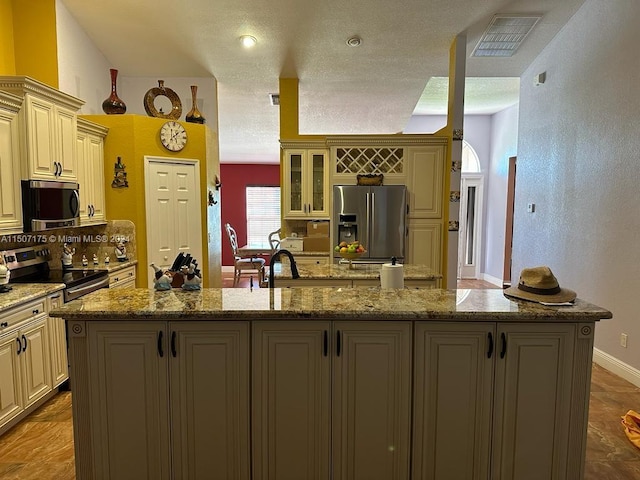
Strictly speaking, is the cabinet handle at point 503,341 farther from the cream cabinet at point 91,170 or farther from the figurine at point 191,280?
the cream cabinet at point 91,170

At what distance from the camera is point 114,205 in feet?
13.8

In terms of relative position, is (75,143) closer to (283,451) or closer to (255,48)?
(255,48)

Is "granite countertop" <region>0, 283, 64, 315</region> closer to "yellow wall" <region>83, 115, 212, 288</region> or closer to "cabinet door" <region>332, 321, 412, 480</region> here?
"yellow wall" <region>83, 115, 212, 288</region>

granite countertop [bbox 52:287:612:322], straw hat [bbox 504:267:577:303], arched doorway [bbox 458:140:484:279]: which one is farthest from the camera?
arched doorway [bbox 458:140:484:279]

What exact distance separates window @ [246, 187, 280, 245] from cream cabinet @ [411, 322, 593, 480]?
27.5 feet

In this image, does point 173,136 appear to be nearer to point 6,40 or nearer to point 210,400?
point 6,40

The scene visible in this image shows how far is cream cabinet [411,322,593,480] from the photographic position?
5.63ft

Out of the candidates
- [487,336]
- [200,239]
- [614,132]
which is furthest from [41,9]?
[614,132]

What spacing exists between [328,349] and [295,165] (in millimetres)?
3590

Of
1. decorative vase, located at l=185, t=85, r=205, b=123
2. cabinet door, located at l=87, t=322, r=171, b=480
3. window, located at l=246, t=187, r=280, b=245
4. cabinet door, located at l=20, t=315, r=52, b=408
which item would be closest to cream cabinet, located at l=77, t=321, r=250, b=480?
cabinet door, located at l=87, t=322, r=171, b=480

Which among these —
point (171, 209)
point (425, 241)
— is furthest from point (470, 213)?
point (171, 209)

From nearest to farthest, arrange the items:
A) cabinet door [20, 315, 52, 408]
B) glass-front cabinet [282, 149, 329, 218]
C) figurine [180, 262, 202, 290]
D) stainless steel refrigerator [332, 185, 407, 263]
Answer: figurine [180, 262, 202, 290] < cabinet door [20, 315, 52, 408] < stainless steel refrigerator [332, 185, 407, 263] < glass-front cabinet [282, 149, 329, 218]

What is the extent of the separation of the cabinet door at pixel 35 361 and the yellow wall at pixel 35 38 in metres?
2.28

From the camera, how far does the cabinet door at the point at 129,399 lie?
173 cm
